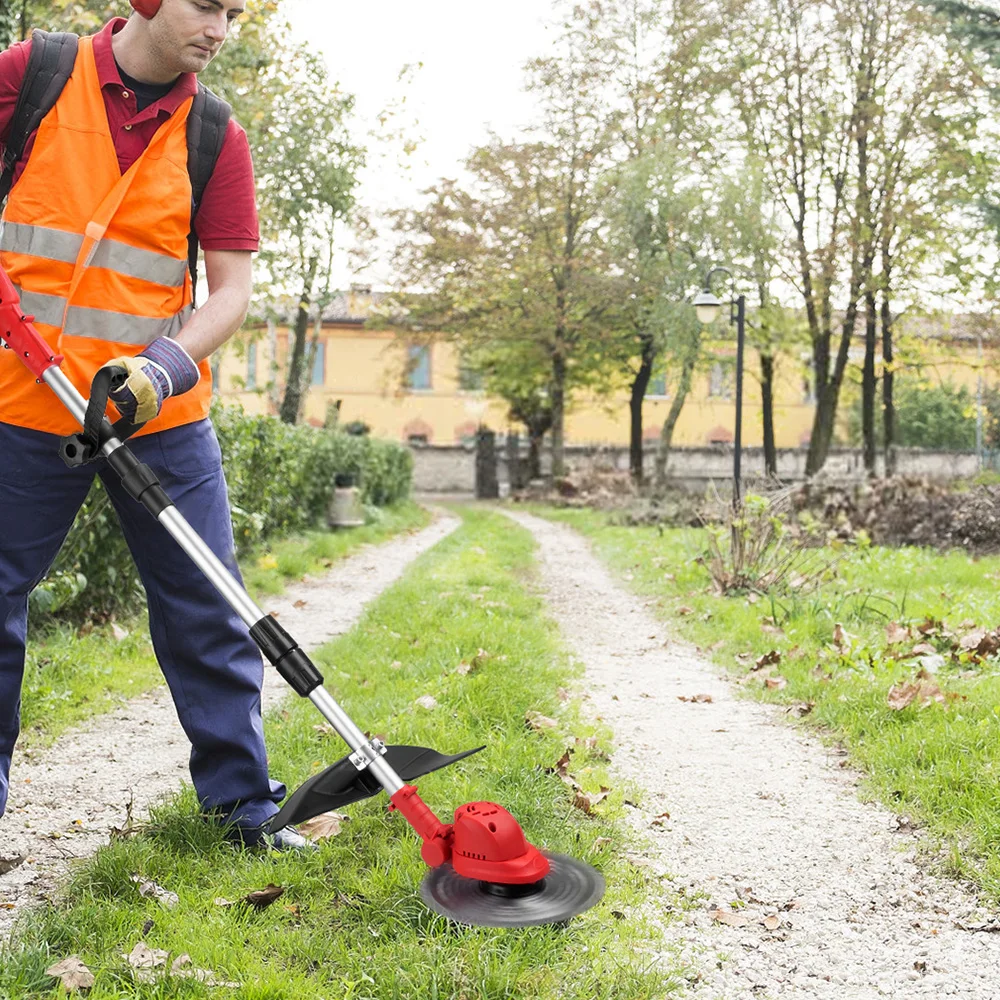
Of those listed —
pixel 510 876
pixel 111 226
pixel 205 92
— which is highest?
pixel 205 92

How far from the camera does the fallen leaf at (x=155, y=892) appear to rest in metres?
2.78

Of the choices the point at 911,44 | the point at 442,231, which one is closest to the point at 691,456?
Result: the point at 442,231

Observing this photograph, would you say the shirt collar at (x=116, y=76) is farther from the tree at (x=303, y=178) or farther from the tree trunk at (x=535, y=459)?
the tree trunk at (x=535, y=459)

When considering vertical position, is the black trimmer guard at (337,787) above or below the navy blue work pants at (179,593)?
below

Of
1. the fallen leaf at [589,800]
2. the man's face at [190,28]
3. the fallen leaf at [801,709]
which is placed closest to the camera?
the man's face at [190,28]

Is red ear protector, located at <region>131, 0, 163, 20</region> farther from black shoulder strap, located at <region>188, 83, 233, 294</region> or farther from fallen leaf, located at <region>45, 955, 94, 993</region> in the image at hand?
fallen leaf, located at <region>45, 955, 94, 993</region>

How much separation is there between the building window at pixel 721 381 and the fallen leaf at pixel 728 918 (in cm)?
2210

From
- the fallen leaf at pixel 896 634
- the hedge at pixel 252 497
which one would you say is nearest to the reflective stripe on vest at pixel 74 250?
the hedge at pixel 252 497

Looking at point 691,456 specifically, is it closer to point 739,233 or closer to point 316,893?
point 739,233

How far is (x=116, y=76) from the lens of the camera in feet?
9.44

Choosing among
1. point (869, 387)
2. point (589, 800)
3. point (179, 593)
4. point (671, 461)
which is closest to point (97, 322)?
point (179, 593)

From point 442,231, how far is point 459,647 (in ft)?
67.0

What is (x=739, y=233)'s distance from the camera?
20922 mm

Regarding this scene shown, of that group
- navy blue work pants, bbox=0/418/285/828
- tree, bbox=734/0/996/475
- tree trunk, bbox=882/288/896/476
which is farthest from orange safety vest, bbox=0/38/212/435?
tree trunk, bbox=882/288/896/476
